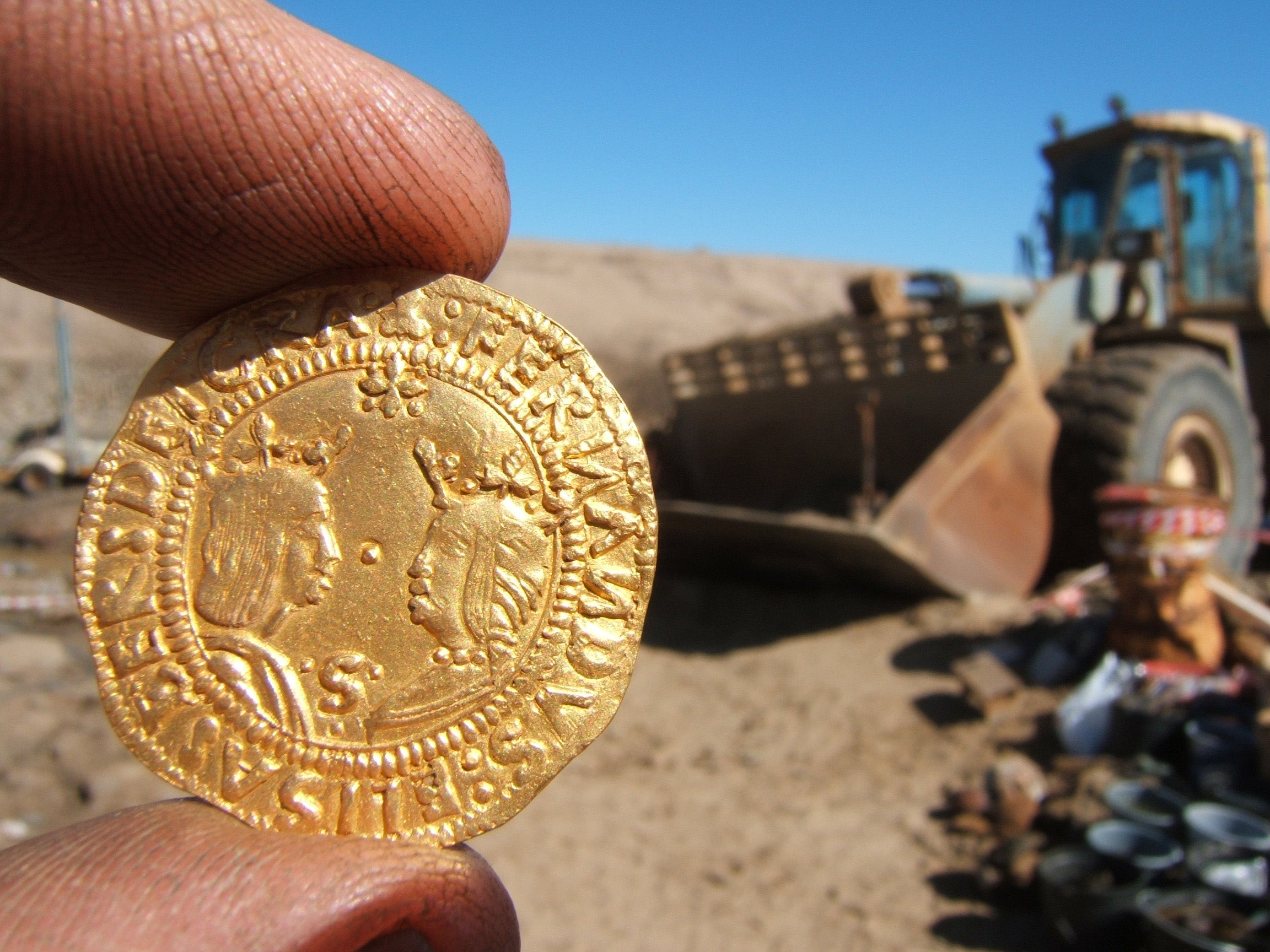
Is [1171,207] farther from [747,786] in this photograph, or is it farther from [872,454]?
[747,786]

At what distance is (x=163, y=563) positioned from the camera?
1509 millimetres

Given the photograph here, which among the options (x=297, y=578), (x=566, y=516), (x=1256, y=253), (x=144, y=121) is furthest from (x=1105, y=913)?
(x=1256, y=253)

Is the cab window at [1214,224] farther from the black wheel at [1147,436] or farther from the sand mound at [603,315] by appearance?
the sand mound at [603,315]

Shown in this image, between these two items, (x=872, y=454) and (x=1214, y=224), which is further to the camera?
(x=1214, y=224)

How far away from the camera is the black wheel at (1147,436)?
560cm

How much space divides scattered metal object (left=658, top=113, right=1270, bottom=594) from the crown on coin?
156 inches

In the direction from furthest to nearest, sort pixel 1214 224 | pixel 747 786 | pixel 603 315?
pixel 603 315
pixel 1214 224
pixel 747 786

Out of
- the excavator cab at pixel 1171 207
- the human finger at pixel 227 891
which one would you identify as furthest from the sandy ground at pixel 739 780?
the excavator cab at pixel 1171 207

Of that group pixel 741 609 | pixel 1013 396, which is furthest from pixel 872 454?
pixel 741 609

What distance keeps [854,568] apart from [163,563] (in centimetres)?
482

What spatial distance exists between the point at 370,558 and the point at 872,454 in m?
4.95

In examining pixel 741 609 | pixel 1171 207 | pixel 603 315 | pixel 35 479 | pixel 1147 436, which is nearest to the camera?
pixel 1147 436

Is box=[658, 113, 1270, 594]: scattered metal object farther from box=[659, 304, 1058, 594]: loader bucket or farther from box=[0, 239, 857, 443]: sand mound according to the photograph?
box=[0, 239, 857, 443]: sand mound

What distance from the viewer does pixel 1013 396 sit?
543 cm
